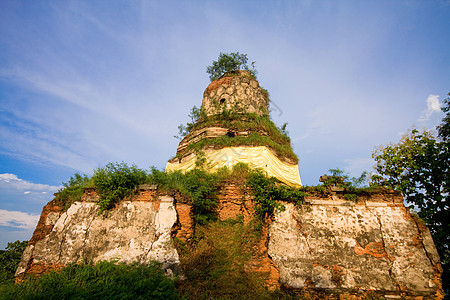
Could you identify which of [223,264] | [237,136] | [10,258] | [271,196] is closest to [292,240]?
[271,196]

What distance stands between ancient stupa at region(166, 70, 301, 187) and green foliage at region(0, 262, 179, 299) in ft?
17.0

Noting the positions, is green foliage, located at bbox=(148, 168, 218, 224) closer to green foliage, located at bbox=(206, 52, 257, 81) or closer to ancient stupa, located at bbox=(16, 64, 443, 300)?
ancient stupa, located at bbox=(16, 64, 443, 300)

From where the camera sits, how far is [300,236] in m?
6.89

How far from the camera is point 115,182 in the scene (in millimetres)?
7426

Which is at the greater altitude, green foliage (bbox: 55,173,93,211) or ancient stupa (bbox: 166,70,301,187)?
ancient stupa (bbox: 166,70,301,187)

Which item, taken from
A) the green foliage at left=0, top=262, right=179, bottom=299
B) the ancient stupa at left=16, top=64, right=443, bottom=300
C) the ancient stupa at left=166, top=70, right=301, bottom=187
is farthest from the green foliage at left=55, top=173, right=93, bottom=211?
the ancient stupa at left=166, top=70, right=301, bottom=187

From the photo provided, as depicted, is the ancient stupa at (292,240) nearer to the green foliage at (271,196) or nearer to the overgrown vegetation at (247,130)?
the green foliage at (271,196)

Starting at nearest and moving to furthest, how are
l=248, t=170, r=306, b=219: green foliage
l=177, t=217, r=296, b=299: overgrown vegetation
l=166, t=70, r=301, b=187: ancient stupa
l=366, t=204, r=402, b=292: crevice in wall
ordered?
l=177, t=217, r=296, b=299: overgrown vegetation → l=366, t=204, r=402, b=292: crevice in wall → l=248, t=170, r=306, b=219: green foliage → l=166, t=70, r=301, b=187: ancient stupa

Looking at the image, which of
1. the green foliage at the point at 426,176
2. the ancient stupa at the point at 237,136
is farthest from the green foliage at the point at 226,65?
the green foliage at the point at 426,176

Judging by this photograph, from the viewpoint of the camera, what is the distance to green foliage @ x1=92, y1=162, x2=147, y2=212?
7.27m

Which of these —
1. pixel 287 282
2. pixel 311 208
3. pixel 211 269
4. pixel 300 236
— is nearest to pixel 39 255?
pixel 211 269

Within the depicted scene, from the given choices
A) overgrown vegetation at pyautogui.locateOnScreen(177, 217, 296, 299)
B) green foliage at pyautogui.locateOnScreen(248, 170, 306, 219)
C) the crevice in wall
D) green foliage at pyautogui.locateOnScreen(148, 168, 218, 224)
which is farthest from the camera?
green foliage at pyautogui.locateOnScreen(148, 168, 218, 224)

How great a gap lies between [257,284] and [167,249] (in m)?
2.21

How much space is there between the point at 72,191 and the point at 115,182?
1473 millimetres
